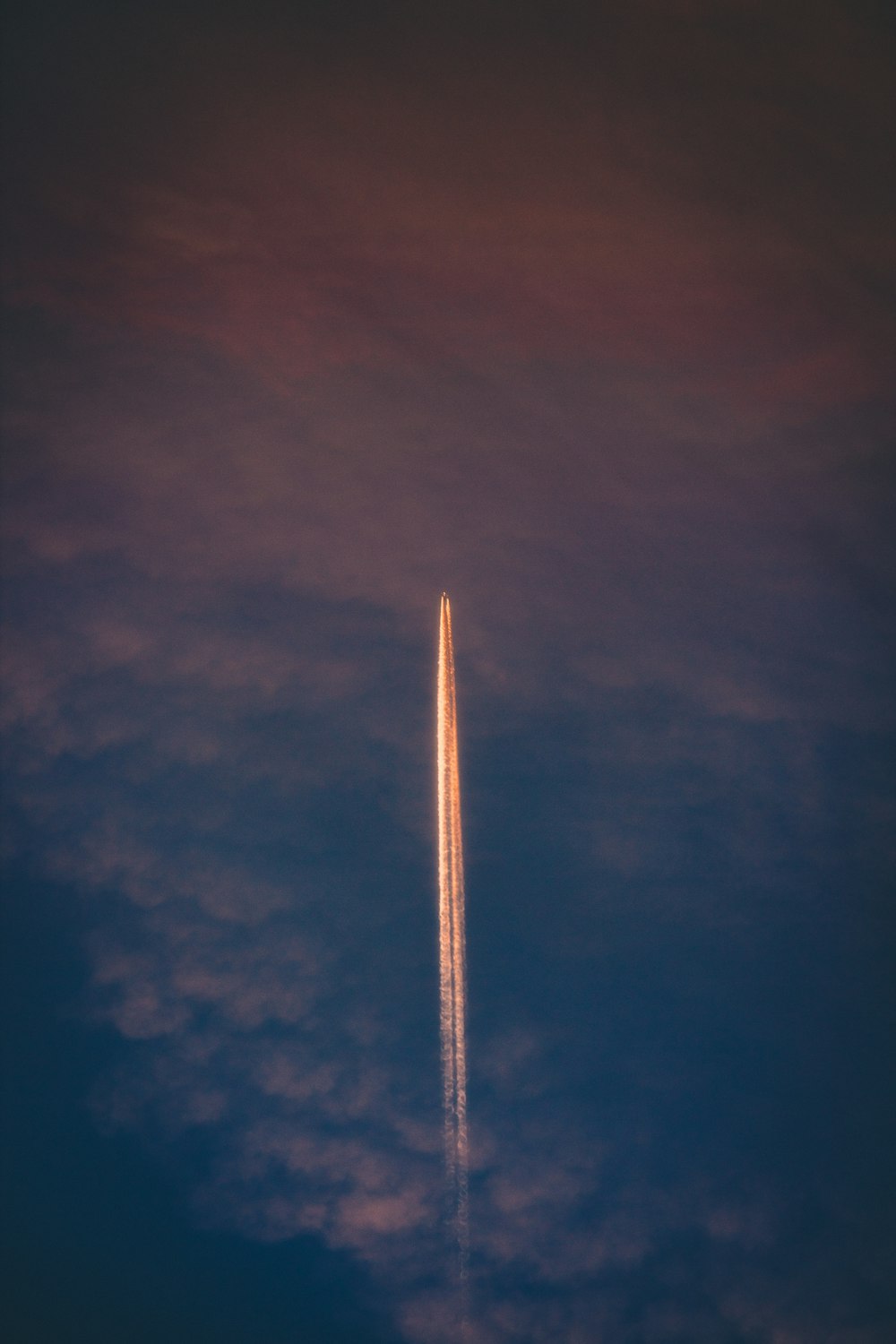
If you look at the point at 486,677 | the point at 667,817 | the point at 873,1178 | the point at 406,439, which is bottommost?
the point at 873,1178

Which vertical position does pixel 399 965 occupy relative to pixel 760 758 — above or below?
below

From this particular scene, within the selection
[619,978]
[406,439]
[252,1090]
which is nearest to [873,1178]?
[619,978]

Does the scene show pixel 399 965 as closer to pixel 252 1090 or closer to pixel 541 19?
pixel 252 1090

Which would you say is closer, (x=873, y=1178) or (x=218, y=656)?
(x=873, y=1178)

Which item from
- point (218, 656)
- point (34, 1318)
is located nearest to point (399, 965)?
point (218, 656)

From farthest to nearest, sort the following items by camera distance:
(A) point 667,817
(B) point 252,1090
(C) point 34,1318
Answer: (A) point 667,817 → (B) point 252,1090 → (C) point 34,1318

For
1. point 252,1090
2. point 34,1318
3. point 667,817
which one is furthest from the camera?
point 667,817
